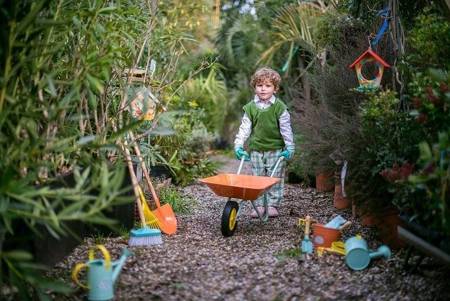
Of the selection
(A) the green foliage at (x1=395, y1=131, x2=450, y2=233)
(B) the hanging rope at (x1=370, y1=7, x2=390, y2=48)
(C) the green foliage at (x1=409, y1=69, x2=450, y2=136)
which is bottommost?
(A) the green foliage at (x1=395, y1=131, x2=450, y2=233)

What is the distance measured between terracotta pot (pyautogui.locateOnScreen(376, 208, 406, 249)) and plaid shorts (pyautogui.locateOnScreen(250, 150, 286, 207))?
1306 mm

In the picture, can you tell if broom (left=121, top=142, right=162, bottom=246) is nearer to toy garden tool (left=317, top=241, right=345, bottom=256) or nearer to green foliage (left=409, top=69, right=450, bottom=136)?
toy garden tool (left=317, top=241, right=345, bottom=256)

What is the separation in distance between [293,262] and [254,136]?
1747 mm

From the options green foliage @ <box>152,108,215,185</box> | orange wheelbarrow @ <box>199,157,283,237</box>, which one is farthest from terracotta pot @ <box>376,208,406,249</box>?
green foliage @ <box>152,108,215,185</box>

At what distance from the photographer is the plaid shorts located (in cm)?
497

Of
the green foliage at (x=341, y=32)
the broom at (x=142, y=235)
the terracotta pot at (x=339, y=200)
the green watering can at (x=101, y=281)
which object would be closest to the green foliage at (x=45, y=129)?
the green watering can at (x=101, y=281)

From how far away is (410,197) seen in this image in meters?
3.15

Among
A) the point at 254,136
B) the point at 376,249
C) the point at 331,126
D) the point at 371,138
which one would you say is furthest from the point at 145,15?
the point at 376,249

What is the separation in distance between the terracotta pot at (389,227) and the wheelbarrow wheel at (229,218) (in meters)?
1.07

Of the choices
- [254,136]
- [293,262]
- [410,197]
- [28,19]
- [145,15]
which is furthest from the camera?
[254,136]

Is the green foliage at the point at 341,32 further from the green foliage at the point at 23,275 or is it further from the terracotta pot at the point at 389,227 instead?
the green foliage at the point at 23,275

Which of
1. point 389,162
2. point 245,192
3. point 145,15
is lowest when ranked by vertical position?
point 245,192

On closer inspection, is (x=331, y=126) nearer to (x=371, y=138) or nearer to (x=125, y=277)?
(x=371, y=138)

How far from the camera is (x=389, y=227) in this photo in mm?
3742
